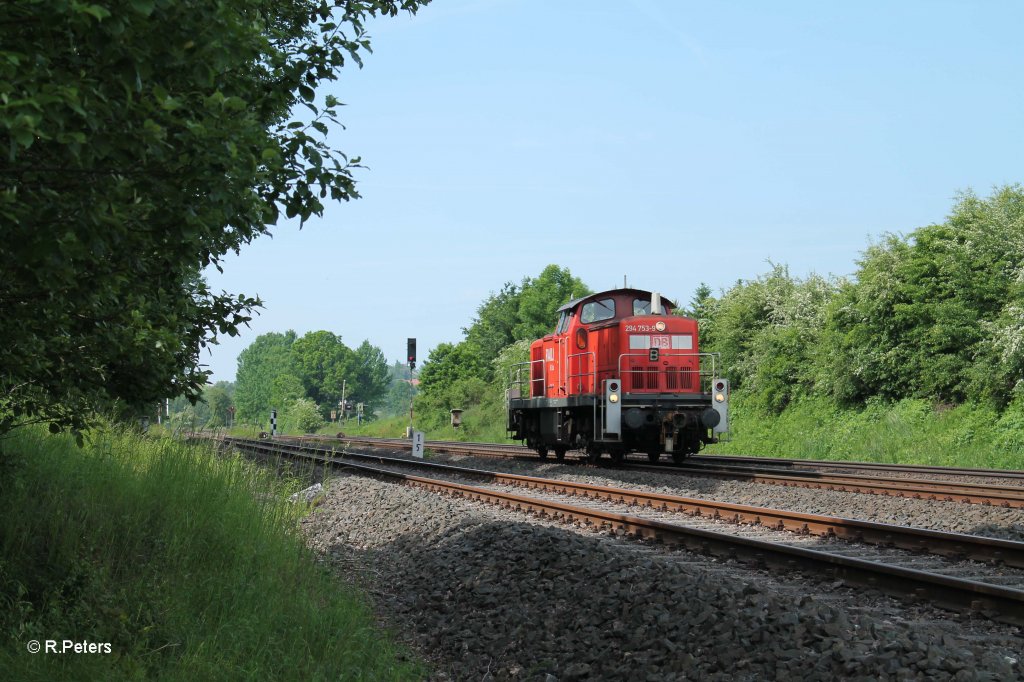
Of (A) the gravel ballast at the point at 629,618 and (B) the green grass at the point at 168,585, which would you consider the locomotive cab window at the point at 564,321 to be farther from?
(B) the green grass at the point at 168,585

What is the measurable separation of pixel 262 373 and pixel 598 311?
139m

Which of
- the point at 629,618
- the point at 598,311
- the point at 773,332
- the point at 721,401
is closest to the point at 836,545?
the point at 629,618

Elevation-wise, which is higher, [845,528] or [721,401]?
[721,401]

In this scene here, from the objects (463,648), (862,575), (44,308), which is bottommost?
(463,648)

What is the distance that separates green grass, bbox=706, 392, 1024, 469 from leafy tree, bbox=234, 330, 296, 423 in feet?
332

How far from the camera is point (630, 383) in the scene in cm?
1755

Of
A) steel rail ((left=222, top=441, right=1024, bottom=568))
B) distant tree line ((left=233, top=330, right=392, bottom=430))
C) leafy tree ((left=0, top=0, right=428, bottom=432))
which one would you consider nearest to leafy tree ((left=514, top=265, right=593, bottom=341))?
steel rail ((left=222, top=441, right=1024, bottom=568))

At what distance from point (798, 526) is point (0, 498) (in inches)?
312

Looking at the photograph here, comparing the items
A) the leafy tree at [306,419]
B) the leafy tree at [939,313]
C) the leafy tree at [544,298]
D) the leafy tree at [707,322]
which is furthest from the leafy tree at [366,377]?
the leafy tree at [939,313]

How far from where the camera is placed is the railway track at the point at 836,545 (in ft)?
20.9

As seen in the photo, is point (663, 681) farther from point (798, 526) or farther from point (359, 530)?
point (359, 530)

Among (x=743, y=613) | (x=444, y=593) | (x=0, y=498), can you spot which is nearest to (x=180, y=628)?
(x=444, y=593)

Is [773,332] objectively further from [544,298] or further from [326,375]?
[326,375]

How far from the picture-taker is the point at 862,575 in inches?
275
